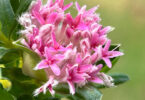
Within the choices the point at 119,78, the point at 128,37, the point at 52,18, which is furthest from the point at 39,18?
the point at 128,37

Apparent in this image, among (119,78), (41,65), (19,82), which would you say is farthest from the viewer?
(119,78)

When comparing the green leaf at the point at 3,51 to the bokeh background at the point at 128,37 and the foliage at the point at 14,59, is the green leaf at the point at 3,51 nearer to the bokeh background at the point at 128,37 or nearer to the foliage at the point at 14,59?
the foliage at the point at 14,59

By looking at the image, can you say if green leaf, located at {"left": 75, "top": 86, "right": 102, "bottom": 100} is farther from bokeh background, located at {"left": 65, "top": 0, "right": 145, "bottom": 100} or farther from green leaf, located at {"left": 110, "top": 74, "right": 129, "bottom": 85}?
bokeh background, located at {"left": 65, "top": 0, "right": 145, "bottom": 100}

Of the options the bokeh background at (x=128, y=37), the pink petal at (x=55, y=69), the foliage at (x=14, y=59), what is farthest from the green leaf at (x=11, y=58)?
the bokeh background at (x=128, y=37)

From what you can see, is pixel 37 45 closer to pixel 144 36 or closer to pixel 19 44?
pixel 19 44

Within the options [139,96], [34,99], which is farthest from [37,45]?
[139,96]

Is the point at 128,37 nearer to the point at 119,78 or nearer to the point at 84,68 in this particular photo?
the point at 119,78
